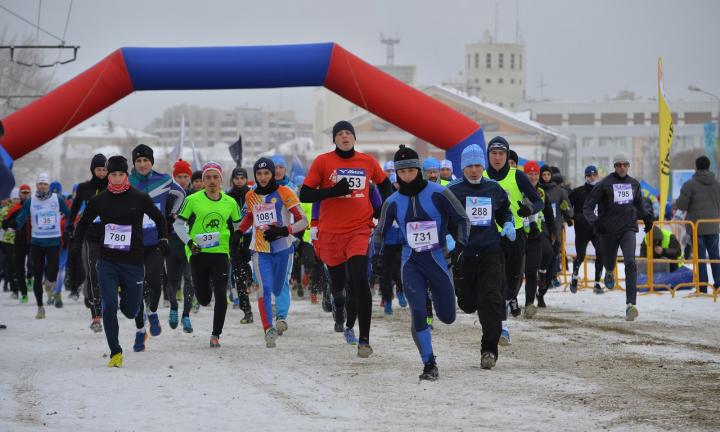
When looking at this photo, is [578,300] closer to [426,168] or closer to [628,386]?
[426,168]

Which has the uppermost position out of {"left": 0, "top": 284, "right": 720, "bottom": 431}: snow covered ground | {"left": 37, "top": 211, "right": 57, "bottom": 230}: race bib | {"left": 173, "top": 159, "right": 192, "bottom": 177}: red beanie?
{"left": 173, "top": 159, "right": 192, "bottom": 177}: red beanie

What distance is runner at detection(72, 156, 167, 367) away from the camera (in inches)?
397

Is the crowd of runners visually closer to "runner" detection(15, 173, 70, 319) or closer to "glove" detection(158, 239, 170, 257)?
"glove" detection(158, 239, 170, 257)

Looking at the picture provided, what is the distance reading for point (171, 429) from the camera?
6.96 metres

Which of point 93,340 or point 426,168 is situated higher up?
point 426,168

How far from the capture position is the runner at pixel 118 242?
1009 centimetres

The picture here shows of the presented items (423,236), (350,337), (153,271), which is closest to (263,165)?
(153,271)

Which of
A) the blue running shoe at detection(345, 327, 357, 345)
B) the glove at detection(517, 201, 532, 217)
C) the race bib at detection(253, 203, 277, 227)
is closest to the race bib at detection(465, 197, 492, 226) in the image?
the glove at detection(517, 201, 532, 217)

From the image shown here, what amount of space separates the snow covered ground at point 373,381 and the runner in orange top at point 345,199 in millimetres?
904

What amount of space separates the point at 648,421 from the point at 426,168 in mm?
8643

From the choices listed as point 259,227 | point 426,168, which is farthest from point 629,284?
point 259,227

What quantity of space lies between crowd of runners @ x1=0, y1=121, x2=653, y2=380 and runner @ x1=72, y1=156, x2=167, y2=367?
12 mm

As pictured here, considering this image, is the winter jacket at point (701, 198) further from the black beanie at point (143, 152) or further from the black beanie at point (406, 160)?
the black beanie at point (406, 160)

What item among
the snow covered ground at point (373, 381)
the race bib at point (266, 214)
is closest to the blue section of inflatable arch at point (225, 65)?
the snow covered ground at point (373, 381)
